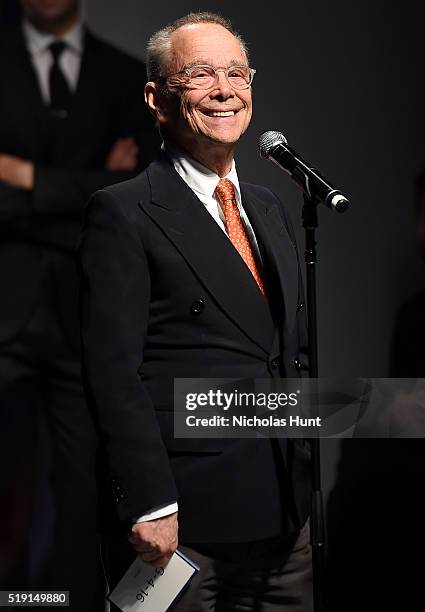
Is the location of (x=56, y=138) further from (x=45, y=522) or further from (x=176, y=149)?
(x=45, y=522)

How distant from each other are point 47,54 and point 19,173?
336mm

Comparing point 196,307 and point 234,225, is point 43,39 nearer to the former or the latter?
point 234,225

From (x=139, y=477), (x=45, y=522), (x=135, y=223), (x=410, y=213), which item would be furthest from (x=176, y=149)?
(x=45, y=522)

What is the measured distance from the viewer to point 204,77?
180 centimetres

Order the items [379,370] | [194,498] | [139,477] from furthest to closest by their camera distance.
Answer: [379,370]
[194,498]
[139,477]

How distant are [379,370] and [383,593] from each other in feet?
2.01

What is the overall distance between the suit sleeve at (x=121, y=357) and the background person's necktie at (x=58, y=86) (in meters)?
0.98

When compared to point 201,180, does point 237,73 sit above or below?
above

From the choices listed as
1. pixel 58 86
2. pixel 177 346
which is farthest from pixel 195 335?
pixel 58 86

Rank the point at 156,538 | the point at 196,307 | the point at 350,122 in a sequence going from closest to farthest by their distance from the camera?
1. the point at 156,538
2. the point at 196,307
3. the point at 350,122

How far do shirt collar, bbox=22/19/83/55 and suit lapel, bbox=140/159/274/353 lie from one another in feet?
3.25

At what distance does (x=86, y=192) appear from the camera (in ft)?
8.57

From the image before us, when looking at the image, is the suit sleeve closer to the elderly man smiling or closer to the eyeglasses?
the elderly man smiling

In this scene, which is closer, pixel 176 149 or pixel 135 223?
pixel 135 223
